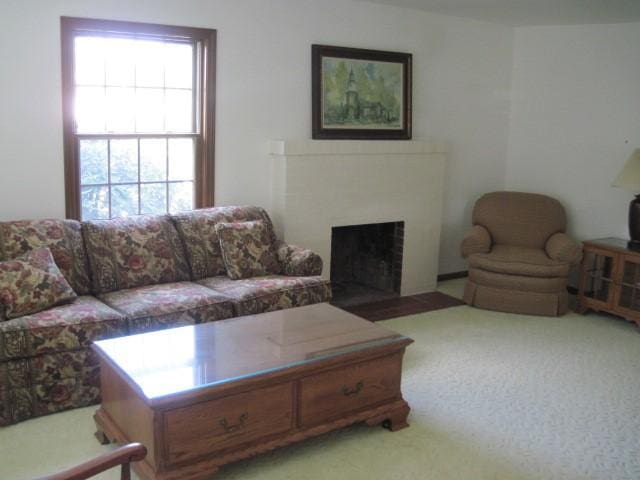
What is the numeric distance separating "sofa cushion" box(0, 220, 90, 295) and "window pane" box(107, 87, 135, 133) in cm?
73

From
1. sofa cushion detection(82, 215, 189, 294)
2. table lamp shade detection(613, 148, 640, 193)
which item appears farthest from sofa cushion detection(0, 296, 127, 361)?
table lamp shade detection(613, 148, 640, 193)

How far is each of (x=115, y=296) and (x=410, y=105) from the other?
9.60 feet

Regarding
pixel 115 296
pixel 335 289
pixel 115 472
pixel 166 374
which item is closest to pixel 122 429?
pixel 115 472

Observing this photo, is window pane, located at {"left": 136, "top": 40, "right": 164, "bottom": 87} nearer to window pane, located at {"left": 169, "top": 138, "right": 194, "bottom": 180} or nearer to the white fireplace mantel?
window pane, located at {"left": 169, "top": 138, "right": 194, "bottom": 180}

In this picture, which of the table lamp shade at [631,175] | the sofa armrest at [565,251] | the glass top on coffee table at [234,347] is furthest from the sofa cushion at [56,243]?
the table lamp shade at [631,175]

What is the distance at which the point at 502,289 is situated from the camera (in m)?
5.17

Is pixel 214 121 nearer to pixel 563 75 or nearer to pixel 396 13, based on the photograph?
pixel 396 13

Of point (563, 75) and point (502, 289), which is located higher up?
point (563, 75)

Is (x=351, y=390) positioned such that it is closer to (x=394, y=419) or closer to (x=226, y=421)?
(x=394, y=419)

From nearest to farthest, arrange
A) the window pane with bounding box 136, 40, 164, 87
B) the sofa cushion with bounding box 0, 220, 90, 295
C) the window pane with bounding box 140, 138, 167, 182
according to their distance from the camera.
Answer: the sofa cushion with bounding box 0, 220, 90, 295 < the window pane with bounding box 136, 40, 164, 87 < the window pane with bounding box 140, 138, 167, 182

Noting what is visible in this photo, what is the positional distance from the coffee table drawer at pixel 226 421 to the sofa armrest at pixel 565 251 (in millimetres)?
3096

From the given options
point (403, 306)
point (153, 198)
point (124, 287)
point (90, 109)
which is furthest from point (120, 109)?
point (403, 306)

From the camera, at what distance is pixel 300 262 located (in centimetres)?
434

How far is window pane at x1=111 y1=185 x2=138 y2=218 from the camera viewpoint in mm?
4352
